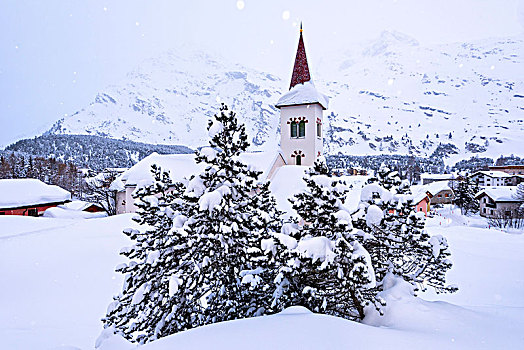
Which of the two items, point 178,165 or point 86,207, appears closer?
point 178,165

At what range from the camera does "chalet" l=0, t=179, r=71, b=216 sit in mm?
32562

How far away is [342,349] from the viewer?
4.47 m

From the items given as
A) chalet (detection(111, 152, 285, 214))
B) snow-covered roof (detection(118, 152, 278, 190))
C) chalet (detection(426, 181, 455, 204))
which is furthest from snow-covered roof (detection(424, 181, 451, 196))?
snow-covered roof (detection(118, 152, 278, 190))

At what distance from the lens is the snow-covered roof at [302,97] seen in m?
23.6

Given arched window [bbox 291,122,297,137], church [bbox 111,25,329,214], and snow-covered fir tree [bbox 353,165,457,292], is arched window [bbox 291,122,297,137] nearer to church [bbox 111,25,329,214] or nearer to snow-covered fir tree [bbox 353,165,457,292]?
church [bbox 111,25,329,214]

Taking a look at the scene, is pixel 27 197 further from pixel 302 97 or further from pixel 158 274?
pixel 158 274

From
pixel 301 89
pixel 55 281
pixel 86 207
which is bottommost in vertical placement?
pixel 86 207

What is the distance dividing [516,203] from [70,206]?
8113 centimetres

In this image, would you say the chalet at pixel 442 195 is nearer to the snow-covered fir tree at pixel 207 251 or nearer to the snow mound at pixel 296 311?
the snow-covered fir tree at pixel 207 251

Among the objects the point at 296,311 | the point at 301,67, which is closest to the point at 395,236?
the point at 296,311

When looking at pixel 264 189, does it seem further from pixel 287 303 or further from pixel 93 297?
pixel 93 297

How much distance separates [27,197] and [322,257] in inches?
1603

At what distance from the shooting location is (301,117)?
2425 cm

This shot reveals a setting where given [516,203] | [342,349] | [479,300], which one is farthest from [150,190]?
[516,203]
